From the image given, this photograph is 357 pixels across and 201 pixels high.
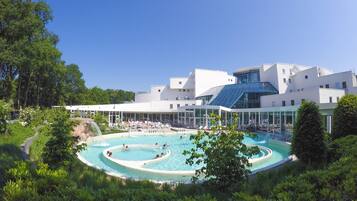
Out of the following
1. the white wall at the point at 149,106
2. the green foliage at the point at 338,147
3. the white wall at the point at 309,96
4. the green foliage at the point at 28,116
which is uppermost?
the white wall at the point at 309,96

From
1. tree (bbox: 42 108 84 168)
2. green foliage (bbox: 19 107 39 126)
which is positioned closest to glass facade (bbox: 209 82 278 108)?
green foliage (bbox: 19 107 39 126)

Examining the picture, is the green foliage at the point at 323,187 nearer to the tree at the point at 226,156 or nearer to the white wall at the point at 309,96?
the tree at the point at 226,156

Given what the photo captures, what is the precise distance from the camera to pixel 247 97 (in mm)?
32594

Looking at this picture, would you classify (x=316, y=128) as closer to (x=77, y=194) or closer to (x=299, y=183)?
(x=299, y=183)

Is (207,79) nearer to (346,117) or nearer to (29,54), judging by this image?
(29,54)

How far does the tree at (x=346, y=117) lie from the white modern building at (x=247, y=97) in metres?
6.41

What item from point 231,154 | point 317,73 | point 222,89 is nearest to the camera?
point 231,154

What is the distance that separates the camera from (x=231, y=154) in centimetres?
499

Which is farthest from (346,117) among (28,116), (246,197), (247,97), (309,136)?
(247,97)

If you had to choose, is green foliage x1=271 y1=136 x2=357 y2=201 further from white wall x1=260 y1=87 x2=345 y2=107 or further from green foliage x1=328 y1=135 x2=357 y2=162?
white wall x1=260 y1=87 x2=345 y2=107

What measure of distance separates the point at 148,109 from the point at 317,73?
78.8ft

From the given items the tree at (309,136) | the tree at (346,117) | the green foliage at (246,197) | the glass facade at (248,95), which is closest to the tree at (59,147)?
the green foliage at (246,197)

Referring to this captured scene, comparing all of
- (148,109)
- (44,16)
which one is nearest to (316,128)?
(44,16)

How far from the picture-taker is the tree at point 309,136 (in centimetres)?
755
